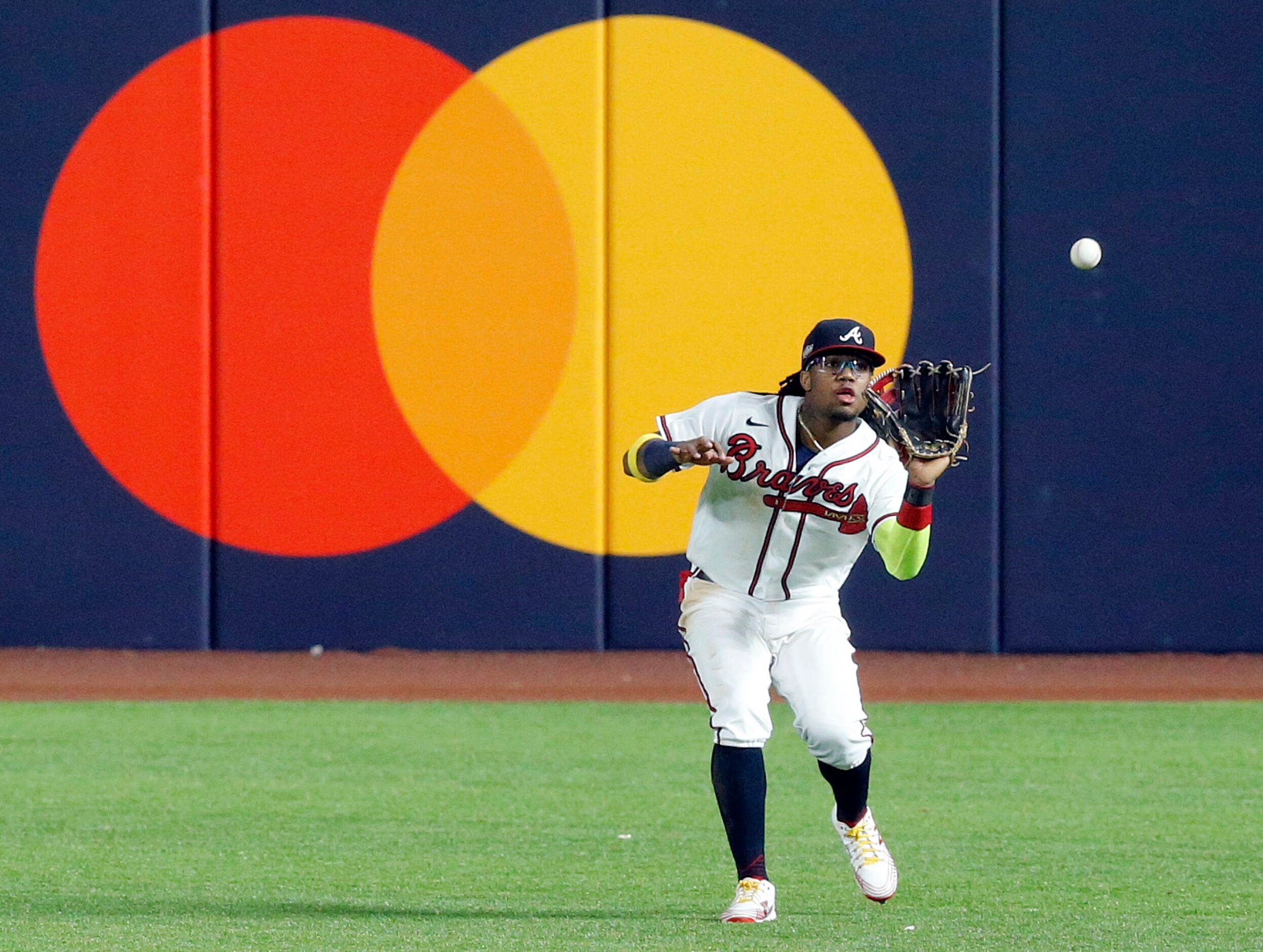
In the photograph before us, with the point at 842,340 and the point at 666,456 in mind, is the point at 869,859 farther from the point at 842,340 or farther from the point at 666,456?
the point at 842,340

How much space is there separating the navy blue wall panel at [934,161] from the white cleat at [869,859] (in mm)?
6678

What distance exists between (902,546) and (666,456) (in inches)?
28.0

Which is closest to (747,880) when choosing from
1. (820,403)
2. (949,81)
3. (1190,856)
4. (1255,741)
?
(820,403)

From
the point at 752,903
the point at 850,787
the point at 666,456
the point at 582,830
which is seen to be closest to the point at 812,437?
the point at 666,456

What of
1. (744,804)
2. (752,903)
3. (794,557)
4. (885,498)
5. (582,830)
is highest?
(885,498)

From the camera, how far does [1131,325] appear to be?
1209 centimetres

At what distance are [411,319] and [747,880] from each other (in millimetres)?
7543

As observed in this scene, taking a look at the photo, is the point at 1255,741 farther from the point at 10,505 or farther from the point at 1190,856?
the point at 10,505

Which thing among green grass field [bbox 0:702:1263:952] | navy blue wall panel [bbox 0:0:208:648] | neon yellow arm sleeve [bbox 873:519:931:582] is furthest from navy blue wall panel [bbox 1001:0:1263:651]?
neon yellow arm sleeve [bbox 873:519:931:582]

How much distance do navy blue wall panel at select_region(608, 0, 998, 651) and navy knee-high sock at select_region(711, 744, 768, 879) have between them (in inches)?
269

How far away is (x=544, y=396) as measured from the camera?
476 inches

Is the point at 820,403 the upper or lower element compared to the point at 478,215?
lower

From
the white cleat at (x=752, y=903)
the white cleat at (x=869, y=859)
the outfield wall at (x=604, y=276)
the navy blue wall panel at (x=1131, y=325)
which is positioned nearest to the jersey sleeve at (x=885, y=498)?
the white cleat at (x=869, y=859)

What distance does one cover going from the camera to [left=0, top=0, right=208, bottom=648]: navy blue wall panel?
478 inches
